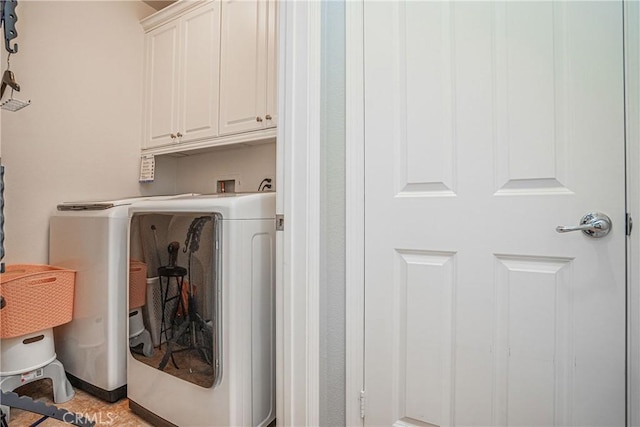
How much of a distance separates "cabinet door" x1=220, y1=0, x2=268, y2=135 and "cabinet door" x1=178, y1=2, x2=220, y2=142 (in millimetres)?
62

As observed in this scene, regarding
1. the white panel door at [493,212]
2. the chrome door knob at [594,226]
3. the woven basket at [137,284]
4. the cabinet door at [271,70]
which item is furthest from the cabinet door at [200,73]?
the chrome door knob at [594,226]

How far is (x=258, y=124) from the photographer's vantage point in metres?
1.75

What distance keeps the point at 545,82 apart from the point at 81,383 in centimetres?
245

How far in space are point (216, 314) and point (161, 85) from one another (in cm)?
179

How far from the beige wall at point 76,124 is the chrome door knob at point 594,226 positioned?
60.9 inches

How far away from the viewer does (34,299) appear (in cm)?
144

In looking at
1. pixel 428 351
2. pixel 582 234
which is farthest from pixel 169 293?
pixel 582 234

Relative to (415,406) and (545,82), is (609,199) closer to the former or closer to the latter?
(545,82)

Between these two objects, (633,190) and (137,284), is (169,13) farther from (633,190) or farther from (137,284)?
(633,190)

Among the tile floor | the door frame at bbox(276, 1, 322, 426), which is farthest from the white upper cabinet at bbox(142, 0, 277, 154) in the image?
the tile floor

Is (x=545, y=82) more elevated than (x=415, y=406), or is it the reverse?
(x=545, y=82)

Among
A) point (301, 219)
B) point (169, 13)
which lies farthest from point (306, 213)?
point (169, 13)

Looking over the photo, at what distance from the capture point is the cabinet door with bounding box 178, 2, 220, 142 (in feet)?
6.26

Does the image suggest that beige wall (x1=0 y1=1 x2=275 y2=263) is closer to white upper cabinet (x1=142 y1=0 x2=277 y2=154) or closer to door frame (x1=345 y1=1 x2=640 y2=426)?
white upper cabinet (x1=142 y1=0 x2=277 y2=154)
